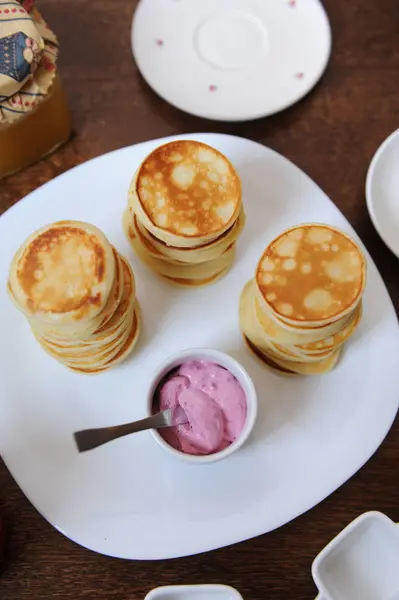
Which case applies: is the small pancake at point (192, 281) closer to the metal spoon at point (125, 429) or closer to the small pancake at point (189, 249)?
the small pancake at point (189, 249)

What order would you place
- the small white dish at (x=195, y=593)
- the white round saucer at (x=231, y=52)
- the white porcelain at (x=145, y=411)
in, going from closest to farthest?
1. the small white dish at (x=195, y=593)
2. the white porcelain at (x=145, y=411)
3. the white round saucer at (x=231, y=52)

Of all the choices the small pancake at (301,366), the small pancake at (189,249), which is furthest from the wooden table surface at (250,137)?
the small pancake at (189,249)

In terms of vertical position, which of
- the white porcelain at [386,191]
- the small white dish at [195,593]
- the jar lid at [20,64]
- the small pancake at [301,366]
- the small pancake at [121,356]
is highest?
the jar lid at [20,64]

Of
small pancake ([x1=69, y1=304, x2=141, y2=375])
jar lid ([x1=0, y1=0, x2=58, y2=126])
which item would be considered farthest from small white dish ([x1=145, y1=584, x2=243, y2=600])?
jar lid ([x1=0, y1=0, x2=58, y2=126])

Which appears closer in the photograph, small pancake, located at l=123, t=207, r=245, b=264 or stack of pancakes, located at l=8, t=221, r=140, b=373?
stack of pancakes, located at l=8, t=221, r=140, b=373

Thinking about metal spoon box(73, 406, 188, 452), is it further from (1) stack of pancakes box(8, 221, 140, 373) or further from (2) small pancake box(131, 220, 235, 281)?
(2) small pancake box(131, 220, 235, 281)

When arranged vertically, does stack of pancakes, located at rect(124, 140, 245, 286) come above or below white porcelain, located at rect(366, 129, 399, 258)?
above

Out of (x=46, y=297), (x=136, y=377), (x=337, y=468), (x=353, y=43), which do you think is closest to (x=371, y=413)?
(x=337, y=468)
